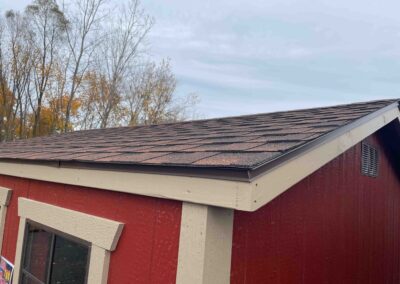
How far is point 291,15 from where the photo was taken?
12359 mm

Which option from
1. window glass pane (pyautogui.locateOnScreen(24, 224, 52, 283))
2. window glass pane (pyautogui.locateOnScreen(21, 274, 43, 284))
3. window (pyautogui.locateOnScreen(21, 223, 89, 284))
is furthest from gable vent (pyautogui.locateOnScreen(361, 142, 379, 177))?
window glass pane (pyautogui.locateOnScreen(21, 274, 43, 284))

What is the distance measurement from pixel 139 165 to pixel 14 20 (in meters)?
24.9

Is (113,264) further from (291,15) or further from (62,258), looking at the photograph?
(291,15)

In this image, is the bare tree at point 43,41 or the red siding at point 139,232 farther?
the bare tree at point 43,41

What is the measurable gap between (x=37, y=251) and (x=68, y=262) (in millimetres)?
824

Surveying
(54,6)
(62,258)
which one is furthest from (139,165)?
(54,6)

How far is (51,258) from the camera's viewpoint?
3855mm

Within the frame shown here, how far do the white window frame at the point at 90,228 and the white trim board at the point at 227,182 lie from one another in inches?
11.2

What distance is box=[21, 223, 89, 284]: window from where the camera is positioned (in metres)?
3.48

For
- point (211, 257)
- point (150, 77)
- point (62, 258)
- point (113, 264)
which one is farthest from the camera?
point (150, 77)

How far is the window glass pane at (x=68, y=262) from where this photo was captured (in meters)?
3.42

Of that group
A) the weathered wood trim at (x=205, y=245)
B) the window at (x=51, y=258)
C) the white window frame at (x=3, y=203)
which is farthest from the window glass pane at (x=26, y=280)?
the weathered wood trim at (x=205, y=245)

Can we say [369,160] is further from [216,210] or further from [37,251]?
[37,251]

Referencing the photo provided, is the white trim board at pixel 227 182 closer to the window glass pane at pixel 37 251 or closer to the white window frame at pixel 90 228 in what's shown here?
the white window frame at pixel 90 228
